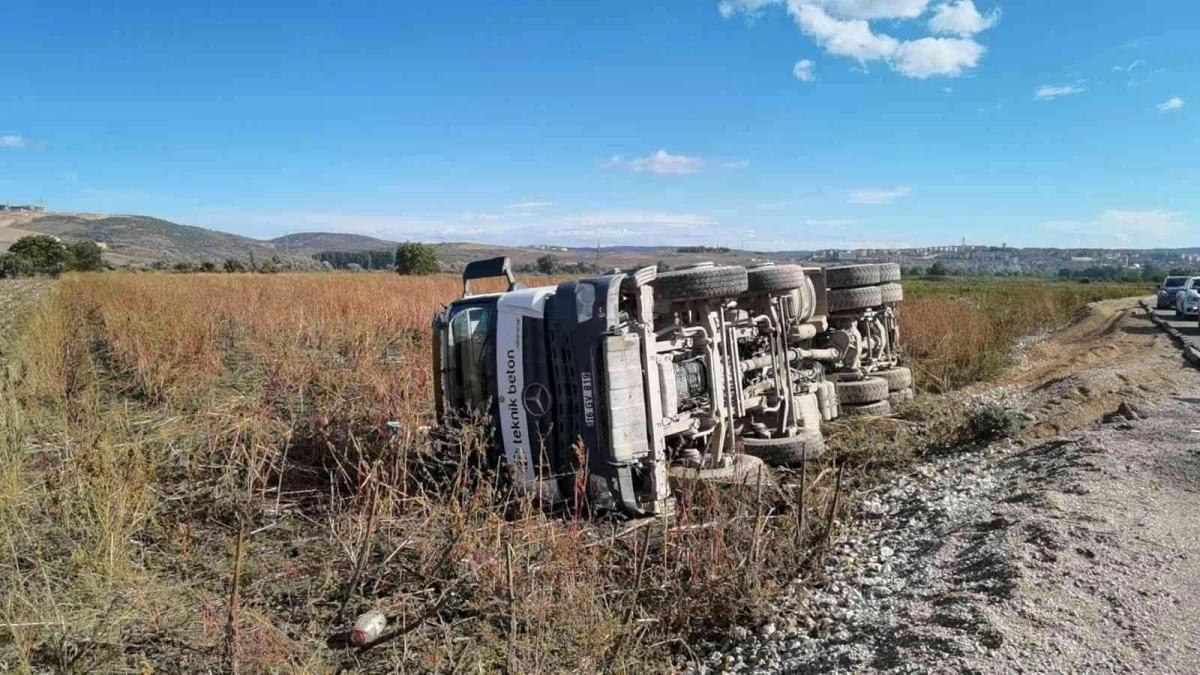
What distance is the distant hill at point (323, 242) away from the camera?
4040 inches

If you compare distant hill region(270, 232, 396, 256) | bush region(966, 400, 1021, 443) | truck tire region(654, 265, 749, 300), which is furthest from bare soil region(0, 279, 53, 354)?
distant hill region(270, 232, 396, 256)

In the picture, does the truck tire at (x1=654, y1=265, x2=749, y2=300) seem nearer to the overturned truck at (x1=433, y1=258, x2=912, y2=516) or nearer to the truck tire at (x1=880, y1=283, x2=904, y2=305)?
the overturned truck at (x1=433, y1=258, x2=912, y2=516)

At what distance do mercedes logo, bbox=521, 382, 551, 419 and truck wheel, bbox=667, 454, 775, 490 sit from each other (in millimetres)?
1072

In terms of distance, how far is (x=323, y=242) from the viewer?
108812mm

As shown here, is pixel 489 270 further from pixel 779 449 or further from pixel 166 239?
pixel 166 239

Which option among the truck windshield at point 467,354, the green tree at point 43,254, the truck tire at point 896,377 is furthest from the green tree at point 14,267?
the truck tire at point 896,377

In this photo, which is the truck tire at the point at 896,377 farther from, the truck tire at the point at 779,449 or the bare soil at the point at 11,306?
the bare soil at the point at 11,306

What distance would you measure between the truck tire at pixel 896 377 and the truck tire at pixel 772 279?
3.52m

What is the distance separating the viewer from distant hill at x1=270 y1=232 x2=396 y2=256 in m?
103

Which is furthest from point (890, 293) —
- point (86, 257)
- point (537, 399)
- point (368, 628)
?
point (86, 257)

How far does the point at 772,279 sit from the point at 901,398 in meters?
4.19

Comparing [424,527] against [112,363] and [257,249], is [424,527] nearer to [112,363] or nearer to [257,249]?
[112,363]

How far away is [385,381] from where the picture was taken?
311 inches

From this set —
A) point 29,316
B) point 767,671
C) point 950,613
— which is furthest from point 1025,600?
point 29,316
